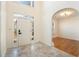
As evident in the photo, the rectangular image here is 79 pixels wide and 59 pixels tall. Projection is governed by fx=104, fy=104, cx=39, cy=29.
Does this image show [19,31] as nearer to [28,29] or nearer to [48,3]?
[28,29]

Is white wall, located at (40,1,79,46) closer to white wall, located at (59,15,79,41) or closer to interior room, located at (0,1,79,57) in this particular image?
interior room, located at (0,1,79,57)

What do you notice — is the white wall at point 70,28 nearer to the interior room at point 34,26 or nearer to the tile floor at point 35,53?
the interior room at point 34,26

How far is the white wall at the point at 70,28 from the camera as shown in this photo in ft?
27.6

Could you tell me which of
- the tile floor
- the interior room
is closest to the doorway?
the interior room

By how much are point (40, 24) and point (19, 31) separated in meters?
1.76

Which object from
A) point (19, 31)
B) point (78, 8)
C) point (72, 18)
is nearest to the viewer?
point (78, 8)

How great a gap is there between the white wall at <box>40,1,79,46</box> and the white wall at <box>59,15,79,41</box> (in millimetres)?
3028

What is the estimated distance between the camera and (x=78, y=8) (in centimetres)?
510

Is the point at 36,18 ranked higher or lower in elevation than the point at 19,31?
higher

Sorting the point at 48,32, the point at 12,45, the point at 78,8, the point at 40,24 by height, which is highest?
the point at 78,8

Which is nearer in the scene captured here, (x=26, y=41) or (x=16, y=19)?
(x=16, y=19)

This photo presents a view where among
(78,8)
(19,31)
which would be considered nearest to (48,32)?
(19,31)

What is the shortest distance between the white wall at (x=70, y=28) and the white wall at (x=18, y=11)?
3.08 meters

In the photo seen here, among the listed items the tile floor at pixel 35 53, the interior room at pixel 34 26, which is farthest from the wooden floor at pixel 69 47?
the tile floor at pixel 35 53
